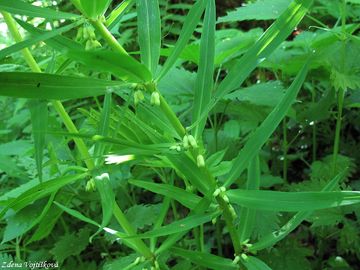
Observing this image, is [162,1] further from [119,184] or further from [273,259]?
[273,259]

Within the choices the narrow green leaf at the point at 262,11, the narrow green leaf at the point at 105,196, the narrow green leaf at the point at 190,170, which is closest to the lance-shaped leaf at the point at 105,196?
the narrow green leaf at the point at 105,196

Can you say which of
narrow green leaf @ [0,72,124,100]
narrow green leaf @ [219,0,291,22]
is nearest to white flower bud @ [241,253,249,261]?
narrow green leaf @ [0,72,124,100]

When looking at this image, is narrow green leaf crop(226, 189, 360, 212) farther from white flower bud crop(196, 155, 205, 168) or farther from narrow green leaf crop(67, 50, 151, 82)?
narrow green leaf crop(67, 50, 151, 82)

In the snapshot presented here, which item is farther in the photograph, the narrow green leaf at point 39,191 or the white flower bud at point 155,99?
the narrow green leaf at point 39,191

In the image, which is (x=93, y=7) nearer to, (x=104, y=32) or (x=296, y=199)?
(x=104, y=32)

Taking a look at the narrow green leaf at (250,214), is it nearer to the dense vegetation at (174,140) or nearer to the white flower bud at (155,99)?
the dense vegetation at (174,140)

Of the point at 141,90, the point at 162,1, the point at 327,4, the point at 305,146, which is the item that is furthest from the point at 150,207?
the point at 162,1
